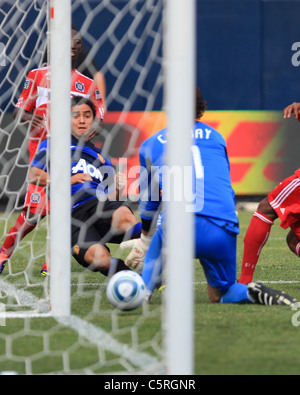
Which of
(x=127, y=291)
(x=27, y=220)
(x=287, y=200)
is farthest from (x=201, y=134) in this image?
(x=27, y=220)

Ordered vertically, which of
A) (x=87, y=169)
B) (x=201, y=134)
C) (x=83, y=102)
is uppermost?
(x=83, y=102)

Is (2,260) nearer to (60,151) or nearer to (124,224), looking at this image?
(124,224)

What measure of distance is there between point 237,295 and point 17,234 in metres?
1.98

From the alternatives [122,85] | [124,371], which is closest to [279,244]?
[122,85]

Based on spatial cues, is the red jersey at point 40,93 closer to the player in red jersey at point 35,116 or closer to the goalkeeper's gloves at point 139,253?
the player in red jersey at point 35,116

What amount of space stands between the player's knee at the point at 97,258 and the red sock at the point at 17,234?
0.95m

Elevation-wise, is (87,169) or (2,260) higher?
(87,169)

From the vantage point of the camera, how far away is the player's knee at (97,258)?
500 cm

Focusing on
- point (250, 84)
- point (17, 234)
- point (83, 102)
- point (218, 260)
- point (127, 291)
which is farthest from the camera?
point (250, 84)

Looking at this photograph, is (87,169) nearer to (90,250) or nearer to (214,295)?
(90,250)

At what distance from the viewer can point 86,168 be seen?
553cm

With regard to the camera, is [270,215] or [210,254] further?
Result: [270,215]

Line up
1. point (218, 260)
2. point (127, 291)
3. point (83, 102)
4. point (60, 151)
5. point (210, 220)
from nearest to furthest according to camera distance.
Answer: point (60, 151)
point (127, 291)
point (210, 220)
point (218, 260)
point (83, 102)

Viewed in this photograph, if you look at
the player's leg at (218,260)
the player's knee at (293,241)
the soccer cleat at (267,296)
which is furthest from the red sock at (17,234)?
the soccer cleat at (267,296)
